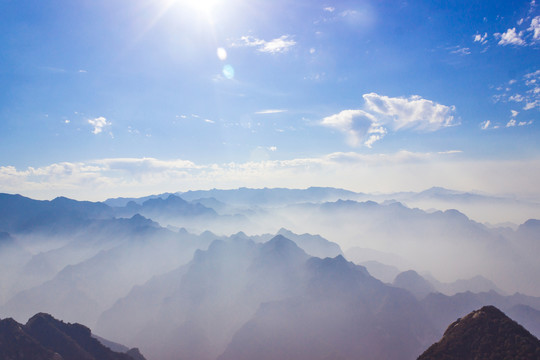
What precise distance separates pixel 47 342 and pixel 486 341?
118936 mm

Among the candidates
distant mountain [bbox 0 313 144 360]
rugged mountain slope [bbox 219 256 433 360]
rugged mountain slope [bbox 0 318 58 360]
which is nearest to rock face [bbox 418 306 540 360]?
distant mountain [bbox 0 313 144 360]

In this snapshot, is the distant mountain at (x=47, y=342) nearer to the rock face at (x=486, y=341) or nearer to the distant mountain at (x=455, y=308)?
the rock face at (x=486, y=341)

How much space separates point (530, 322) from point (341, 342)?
398 ft

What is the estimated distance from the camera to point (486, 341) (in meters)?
49.1

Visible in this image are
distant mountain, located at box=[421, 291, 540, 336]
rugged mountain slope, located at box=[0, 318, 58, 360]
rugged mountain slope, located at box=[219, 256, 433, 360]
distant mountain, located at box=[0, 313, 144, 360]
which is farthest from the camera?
distant mountain, located at box=[421, 291, 540, 336]

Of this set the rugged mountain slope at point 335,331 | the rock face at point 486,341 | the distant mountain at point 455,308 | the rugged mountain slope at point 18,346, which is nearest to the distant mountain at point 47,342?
the rugged mountain slope at point 18,346

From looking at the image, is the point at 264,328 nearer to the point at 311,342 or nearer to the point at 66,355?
the point at 311,342

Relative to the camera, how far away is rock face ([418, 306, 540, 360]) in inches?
1799

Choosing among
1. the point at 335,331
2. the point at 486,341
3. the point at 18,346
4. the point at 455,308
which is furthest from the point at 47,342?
the point at 455,308

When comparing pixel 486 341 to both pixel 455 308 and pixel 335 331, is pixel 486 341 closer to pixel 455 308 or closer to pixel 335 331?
pixel 335 331

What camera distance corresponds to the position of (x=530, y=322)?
17400cm

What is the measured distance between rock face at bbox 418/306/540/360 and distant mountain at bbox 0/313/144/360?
324 ft

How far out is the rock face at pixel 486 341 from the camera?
45.7m

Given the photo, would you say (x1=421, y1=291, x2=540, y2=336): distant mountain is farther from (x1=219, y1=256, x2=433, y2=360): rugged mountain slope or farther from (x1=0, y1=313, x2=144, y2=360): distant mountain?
(x1=0, y1=313, x2=144, y2=360): distant mountain
